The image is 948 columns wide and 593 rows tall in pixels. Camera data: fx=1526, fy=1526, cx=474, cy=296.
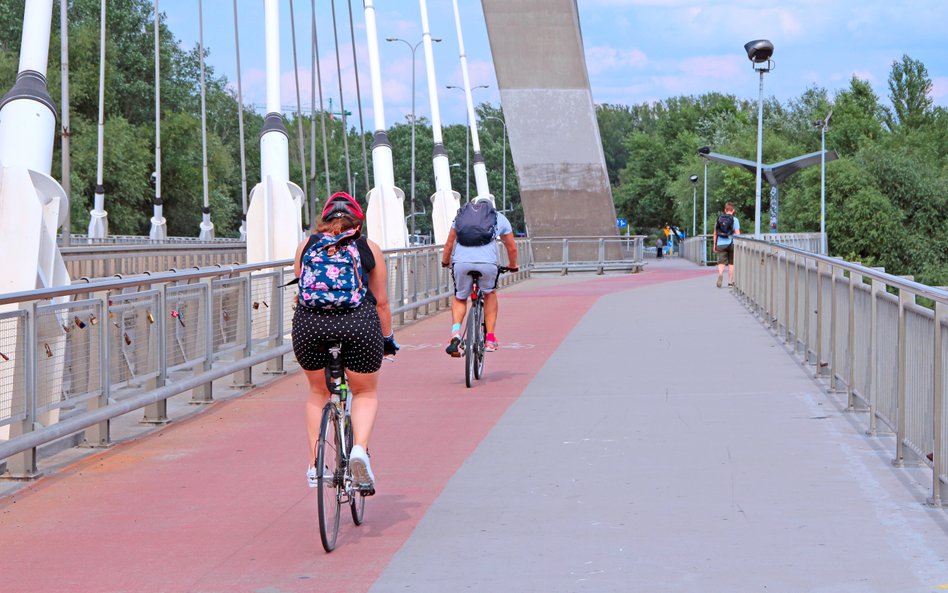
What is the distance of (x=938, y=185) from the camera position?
254ft

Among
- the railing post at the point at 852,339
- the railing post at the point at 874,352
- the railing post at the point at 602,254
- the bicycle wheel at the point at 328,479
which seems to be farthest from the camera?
the railing post at the point at 602,254

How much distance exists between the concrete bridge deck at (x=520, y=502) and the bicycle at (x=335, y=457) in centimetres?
16

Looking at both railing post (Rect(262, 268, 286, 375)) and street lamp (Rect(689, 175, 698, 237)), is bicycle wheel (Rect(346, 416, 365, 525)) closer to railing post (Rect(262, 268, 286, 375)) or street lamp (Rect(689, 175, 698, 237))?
railing post (Rect(262, 268, 286, 375))

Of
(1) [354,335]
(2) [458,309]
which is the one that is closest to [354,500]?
(1) [354,335]

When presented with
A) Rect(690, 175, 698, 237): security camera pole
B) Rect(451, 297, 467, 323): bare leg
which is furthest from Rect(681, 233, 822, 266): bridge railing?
Rect(451, 297, 467, 323): bare leg

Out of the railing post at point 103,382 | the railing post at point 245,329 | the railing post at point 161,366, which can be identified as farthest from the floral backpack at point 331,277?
the railing post at point 245,329

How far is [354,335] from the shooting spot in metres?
7.27

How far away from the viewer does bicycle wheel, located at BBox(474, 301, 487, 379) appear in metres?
14.0

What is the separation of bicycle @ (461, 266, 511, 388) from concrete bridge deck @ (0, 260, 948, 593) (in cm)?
29

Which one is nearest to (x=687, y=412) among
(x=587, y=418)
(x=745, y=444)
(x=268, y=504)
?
(x=587, y=418)

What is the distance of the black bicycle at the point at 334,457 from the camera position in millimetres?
6961

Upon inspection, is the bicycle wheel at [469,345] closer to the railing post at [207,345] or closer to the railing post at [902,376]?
the railing post at [207,345]

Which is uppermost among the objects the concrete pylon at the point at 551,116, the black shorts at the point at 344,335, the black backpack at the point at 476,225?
the concrete pylon at the point at 551,116

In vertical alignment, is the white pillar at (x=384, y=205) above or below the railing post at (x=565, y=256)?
above
